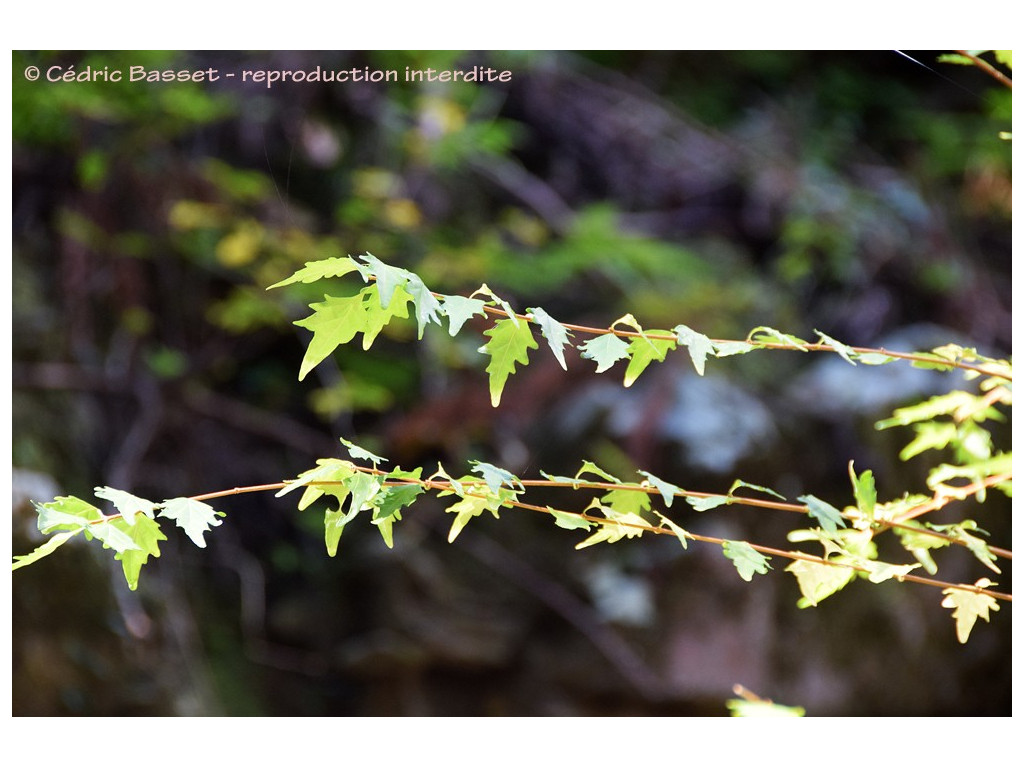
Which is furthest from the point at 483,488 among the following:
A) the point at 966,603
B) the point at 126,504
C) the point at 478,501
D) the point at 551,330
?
the point at 966,603

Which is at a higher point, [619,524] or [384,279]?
[384,279]

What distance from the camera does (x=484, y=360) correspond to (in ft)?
6.59

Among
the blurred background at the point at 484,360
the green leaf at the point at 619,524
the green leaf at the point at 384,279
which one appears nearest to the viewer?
the green leaf at the point at 384,279

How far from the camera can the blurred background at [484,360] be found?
1.78 metres

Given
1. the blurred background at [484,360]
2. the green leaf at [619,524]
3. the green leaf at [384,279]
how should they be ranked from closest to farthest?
the green leaf at [384,279] < the green leaf at [619,524] < the blurred background at [484,360]

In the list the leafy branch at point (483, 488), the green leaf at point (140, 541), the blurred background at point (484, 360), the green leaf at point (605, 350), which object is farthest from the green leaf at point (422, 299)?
the blurred background at point (484, 360)

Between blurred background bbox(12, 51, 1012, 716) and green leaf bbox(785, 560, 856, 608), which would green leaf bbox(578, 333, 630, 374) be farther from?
blurred background bbox(12, 51, 1012, 716)

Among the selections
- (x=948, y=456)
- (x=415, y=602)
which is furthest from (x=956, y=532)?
(x=415, y=602)

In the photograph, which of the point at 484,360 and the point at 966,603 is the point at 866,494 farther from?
the point at 484,360

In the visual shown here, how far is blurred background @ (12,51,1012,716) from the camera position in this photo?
1775mm

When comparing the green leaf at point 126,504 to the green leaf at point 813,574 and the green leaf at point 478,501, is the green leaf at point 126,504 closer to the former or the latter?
the green leaf at point 478,501

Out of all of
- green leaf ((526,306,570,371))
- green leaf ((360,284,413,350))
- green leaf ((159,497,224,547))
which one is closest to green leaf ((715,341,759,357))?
green leaf ((526,306,570,371))
